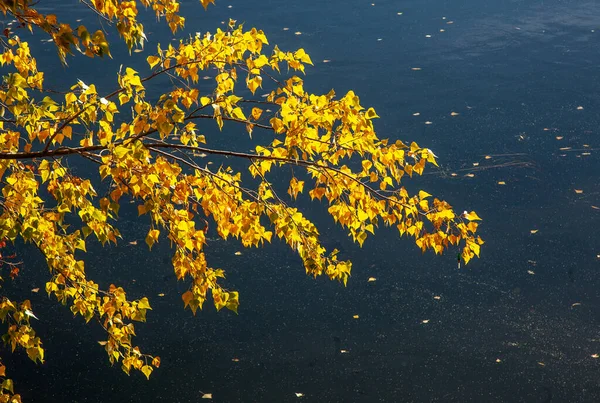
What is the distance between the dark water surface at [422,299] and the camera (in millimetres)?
6016

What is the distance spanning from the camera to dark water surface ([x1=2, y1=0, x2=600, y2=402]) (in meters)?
6.02

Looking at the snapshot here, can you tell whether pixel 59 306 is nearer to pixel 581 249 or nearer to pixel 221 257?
pixel 221 257

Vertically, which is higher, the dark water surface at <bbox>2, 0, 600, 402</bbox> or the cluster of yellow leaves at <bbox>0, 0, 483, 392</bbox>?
the cluster of yellow leaves at <bbox>0, 0, 483, 392</bbox>

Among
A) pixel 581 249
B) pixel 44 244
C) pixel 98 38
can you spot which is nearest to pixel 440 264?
pixel 581 249

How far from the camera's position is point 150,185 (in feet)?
12.4

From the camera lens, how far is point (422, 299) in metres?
6.93

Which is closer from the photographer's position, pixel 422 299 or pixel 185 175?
pixel 185 175

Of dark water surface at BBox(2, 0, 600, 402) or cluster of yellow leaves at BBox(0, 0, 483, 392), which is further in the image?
dark water surface at BBox(2, 0, 600, 402)

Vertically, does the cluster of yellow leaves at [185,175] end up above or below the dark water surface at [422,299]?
above

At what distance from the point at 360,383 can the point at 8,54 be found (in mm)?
3197

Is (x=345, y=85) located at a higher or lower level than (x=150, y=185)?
lower

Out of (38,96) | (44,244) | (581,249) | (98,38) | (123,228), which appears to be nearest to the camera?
(98,38)

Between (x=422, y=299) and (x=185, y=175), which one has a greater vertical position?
(x=185, y=175)

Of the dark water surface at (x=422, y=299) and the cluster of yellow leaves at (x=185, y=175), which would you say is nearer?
the cluster of yellow leaves at (x=185, y=175)
